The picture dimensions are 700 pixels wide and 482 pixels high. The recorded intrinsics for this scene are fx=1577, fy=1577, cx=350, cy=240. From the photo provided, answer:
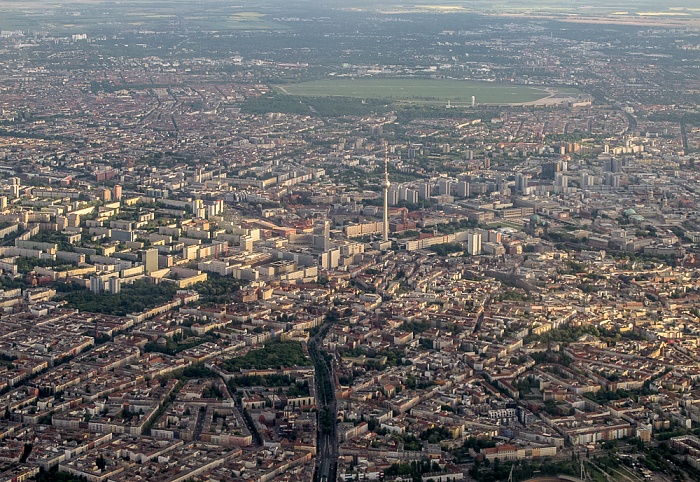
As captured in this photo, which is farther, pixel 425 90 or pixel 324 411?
pixel 425 90

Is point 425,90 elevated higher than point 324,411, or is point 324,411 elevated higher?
point 324,411

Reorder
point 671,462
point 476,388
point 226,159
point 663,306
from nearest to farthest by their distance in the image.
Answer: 1. point 671,462
2. point 476,388
3. point 663,306
4. point 226,159

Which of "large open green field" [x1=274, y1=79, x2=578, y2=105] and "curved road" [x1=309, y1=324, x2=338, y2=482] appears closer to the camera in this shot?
"curved road" [x1=309, y1=324, x2=338, y2=482]

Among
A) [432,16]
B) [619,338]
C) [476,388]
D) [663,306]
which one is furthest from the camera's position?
[432,16]

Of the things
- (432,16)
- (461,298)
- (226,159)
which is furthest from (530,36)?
(461,298)

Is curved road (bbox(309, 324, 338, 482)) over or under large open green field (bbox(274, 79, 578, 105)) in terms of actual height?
over

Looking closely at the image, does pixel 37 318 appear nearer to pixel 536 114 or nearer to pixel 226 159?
pixel 226 159

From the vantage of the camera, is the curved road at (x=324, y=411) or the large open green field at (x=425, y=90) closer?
the curved road at (x=324, y=411)

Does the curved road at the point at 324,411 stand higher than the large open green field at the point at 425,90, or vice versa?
the curved road at the point at 324,411
